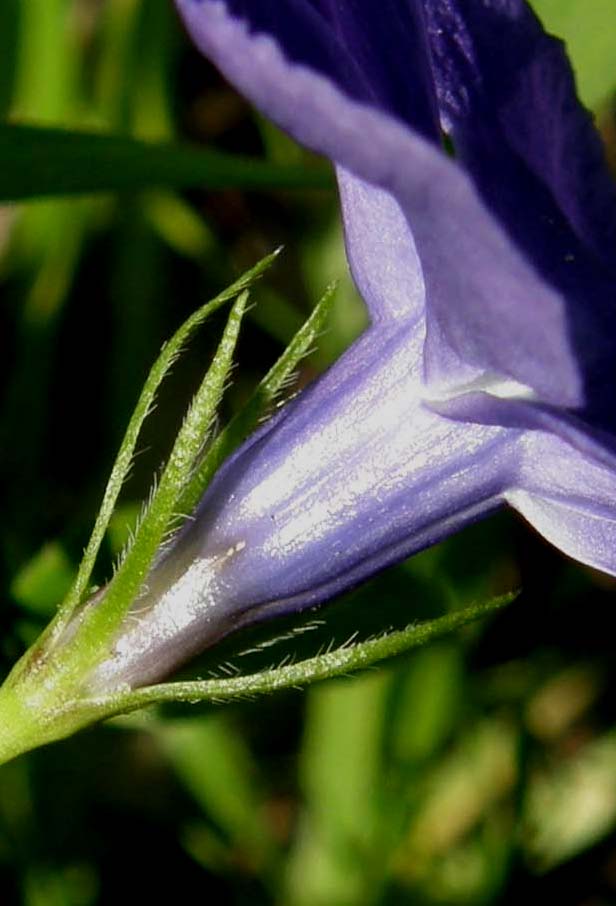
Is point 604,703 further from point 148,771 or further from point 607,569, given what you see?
point 607,569

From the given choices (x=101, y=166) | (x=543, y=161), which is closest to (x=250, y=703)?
(x=101, y=166)

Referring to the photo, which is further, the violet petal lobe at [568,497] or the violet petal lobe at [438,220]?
the violet petal lobe at [568,497]

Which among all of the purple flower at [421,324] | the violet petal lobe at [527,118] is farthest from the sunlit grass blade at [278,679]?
the violet petal lobe at [527,118]

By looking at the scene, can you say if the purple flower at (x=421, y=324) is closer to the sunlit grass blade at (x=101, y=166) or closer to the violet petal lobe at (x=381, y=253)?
the violet petal lobe at (x=381, y=253)

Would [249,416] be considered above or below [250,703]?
above

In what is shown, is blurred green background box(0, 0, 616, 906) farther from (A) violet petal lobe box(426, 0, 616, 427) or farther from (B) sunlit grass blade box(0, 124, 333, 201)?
(A) violet petal lobe box(426, 0, 616, 427)

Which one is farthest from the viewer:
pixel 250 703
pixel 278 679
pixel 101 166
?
pixel 250 703

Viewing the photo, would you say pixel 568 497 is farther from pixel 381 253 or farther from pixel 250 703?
pixel 250 703
